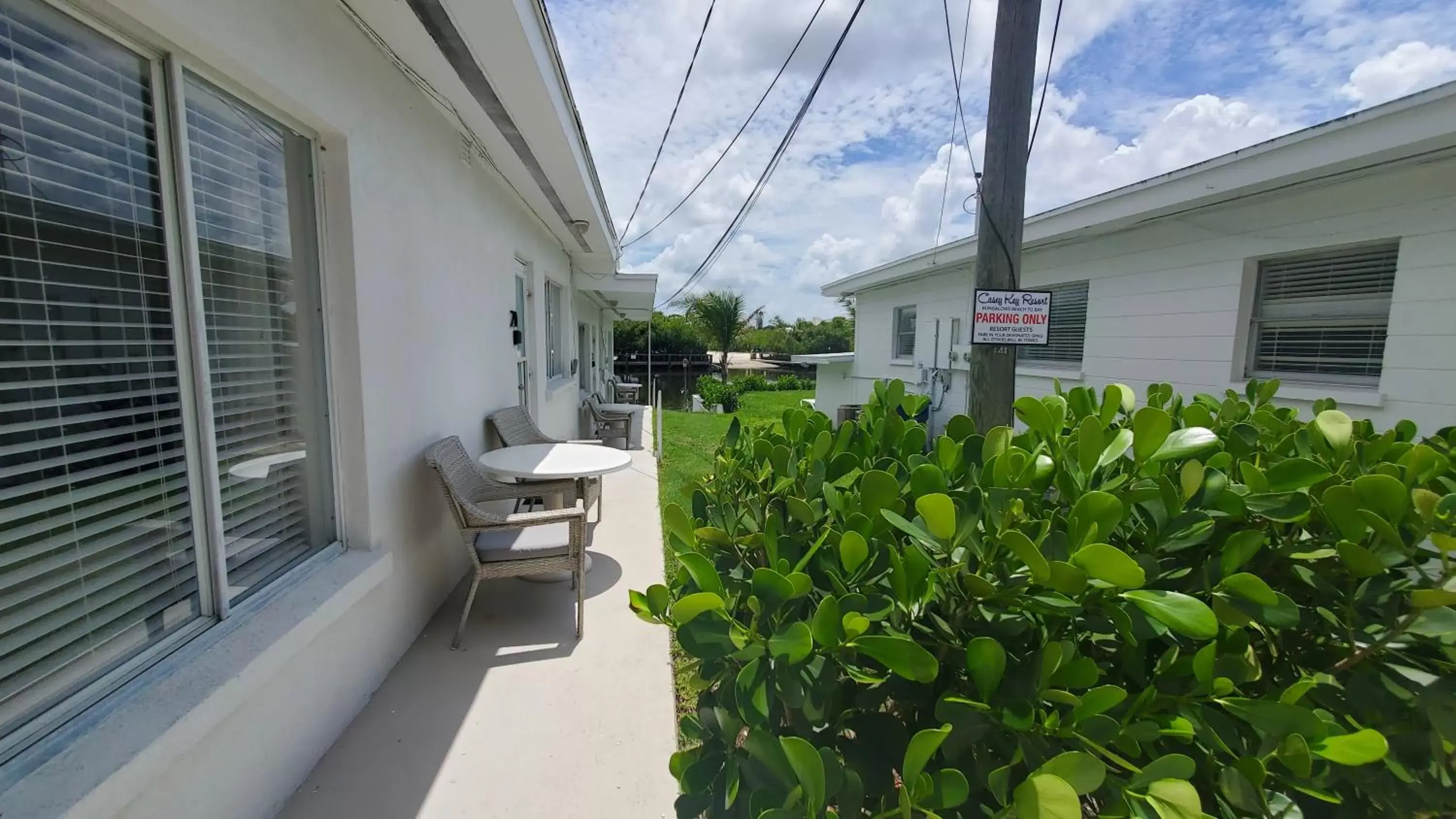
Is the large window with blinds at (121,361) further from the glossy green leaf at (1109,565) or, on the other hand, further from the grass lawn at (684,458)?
the glossy green leaf at (1109,565)

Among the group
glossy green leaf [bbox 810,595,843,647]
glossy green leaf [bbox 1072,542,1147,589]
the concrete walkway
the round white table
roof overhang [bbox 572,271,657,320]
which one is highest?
roof overhang [bbox 572,271,657,320]

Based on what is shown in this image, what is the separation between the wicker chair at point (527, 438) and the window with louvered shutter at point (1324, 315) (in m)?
5.05

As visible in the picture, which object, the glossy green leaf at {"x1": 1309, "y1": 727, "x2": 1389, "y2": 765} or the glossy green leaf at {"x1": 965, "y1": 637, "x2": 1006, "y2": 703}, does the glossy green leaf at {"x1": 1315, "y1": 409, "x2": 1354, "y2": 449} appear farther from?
the glossy green leaf at {"x1": 965, "y1": 637, "x2": 1006, "y2": 703}

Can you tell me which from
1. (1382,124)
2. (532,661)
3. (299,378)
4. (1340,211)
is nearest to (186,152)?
(299,378)

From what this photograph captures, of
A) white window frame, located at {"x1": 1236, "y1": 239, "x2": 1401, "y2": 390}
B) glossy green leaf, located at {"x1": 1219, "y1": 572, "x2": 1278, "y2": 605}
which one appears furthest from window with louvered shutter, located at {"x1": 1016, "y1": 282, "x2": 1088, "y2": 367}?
glossy green leaf, located at {"x1": 1219, "y1": 572, "x2": 1278, "y2": 605}

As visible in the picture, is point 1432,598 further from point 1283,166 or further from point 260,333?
point 1283,166

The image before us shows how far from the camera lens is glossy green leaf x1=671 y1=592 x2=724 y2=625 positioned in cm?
77

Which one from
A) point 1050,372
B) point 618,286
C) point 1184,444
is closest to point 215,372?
point 1184,444

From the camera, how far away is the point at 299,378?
2.12 meters

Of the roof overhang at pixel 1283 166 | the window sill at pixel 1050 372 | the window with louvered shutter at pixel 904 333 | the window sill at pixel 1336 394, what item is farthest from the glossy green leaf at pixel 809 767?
the window with louvered shutter at pixel 904 333

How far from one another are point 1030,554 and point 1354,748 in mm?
469

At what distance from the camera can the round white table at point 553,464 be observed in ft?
10.6

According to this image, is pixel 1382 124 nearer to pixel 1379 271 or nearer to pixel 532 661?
pixel 1379 271

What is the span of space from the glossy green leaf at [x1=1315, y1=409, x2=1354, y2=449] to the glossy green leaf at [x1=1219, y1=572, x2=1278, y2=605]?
64 centimetres
